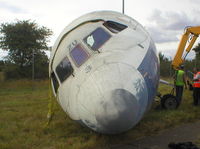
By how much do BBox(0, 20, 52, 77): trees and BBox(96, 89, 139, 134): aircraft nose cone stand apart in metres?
28.0

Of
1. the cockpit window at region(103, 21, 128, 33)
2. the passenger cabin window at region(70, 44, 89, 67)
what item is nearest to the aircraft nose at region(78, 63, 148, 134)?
the passenger cabin window at region(70, 44, 89, 67)

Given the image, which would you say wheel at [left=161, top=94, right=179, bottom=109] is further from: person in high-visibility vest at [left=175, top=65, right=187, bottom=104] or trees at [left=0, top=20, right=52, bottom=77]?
trees at [left=0, top=20, right=52, bottom=77]

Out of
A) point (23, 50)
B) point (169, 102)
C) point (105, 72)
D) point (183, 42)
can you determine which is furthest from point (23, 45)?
point (105, 72)

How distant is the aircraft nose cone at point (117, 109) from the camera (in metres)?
4.49

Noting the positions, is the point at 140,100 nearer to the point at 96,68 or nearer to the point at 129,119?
the point at 129,119

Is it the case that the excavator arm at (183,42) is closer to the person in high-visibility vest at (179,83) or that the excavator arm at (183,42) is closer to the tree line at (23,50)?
the person in high-visibility vest at (179,83)

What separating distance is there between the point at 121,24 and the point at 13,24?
2946 cm

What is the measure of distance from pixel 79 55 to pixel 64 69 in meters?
0.52

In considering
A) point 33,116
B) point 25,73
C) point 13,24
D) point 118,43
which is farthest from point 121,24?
point 13,24

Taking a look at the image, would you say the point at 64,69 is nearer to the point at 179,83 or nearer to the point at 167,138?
the point at 167,138

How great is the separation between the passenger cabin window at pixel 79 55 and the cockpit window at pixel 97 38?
0.63 ft

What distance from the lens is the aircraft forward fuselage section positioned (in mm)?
4586

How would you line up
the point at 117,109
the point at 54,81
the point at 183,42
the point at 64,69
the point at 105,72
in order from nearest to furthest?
the point at 117,109 < the point at 105,72 < the point at 64,69 < the point at 54,81 < the point at 183,42

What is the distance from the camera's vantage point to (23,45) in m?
31.6
